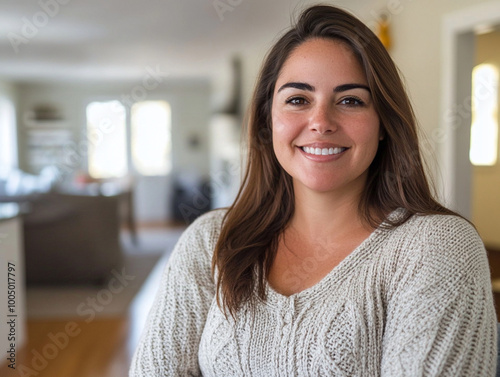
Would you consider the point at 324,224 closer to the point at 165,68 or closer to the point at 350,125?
the point at 350,125

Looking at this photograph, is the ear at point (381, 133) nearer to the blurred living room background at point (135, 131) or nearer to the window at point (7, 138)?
the blurred living room background at point (135, 131)

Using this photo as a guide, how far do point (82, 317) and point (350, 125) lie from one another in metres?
3.61

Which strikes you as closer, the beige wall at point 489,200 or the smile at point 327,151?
the smile at point 327,151

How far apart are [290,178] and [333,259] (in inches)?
11.3

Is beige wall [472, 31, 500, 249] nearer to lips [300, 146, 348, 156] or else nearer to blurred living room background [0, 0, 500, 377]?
blurred living room background [0, 0, 500, 377]

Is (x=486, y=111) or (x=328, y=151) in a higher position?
(x=486, y=111)

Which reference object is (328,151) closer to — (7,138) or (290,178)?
(290,178)

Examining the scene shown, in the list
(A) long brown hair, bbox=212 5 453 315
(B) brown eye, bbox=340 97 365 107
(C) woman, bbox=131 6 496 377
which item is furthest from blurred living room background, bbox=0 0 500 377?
(B) brown eye, bbox=340 97 365 107

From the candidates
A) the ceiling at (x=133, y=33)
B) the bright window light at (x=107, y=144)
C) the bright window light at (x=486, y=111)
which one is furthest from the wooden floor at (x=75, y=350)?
the bright window light at (x=107, y=144)

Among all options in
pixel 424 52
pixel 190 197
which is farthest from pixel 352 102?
pixel 190 197

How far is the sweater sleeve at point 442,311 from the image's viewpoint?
0.87 meters

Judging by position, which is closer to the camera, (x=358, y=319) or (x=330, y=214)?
(x=358, y=319)

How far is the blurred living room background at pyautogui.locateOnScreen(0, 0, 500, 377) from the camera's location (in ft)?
10.8

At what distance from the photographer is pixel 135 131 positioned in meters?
9.98
